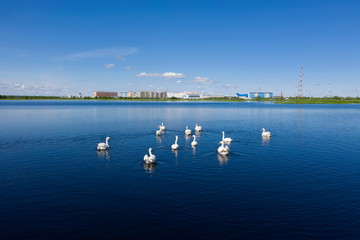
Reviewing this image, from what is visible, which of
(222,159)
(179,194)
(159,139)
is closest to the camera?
(179,194)

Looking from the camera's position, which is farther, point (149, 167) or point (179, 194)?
point (149, 167)

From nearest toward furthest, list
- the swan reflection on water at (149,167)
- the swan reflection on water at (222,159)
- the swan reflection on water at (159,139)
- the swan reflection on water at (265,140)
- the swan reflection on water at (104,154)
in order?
1. the swan reflection on water at (149,167)
2. the swan reflection on water at (222,159)
3. the swan reflection on water at (104,154)
4. the swan reflection on water at (265,140)
5. the swan reflection on water at (159,139)

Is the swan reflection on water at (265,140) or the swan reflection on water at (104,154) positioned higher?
the swan reflection on water at (265,140)

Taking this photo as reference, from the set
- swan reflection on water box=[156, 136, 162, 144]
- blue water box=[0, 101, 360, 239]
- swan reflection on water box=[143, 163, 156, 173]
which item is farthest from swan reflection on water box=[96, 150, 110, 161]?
swan reflection on water box=[156, 136, 162, 144]

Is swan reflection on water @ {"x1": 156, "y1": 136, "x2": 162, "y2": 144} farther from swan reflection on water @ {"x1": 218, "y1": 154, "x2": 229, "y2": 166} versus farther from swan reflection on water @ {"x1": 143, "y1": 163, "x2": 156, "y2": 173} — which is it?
swan reflection on water @ {"x1": 143, "y1": 163, "x2": 156, "y2": 173}

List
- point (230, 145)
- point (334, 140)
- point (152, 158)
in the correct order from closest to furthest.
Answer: point (152, 158) < point (230, 145) < point (334, 140)

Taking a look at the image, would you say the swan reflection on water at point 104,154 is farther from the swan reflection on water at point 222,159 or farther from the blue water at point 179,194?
the swan reflection on water at point 222,159

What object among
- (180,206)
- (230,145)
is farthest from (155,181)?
(230,145)

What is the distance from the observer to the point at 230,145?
36.7m

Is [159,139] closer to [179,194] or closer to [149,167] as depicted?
[149,167]

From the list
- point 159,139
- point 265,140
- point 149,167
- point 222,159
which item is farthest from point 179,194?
point 265,140

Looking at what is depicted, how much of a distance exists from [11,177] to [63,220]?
1091 centimetres

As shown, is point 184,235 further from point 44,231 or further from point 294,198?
point 294,198

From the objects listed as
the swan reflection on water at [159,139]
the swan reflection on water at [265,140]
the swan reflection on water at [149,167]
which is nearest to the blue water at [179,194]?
the swan reflection on water at [149,167]
